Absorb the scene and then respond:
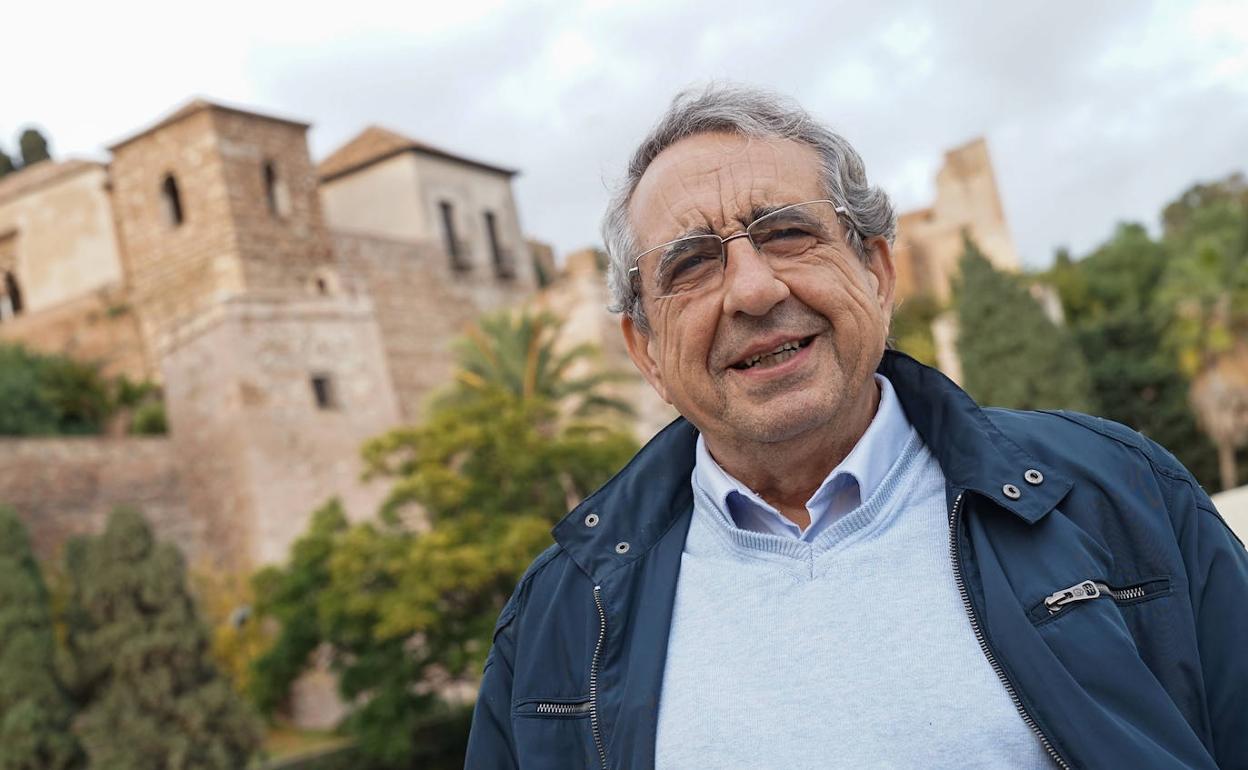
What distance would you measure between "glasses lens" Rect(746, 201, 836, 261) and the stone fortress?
1924 cm

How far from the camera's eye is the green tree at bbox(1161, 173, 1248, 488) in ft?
85.0

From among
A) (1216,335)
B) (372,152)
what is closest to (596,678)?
(1216,335)

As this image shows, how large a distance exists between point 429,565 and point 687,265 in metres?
14.5

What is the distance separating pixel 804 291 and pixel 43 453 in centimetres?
2186

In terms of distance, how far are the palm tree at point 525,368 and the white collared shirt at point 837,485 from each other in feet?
58.5

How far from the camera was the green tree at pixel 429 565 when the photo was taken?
16.3 m

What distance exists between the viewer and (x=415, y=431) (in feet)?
56.1

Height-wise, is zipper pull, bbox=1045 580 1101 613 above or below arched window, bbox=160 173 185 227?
below

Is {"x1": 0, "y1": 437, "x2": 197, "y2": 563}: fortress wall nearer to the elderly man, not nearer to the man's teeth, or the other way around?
the elderly man

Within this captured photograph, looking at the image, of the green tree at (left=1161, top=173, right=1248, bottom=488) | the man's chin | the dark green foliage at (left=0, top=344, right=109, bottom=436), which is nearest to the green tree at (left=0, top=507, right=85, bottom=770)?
the dark green foliage at (left=0, top=344, right=109, bottom=436)

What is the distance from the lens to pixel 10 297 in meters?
30.2

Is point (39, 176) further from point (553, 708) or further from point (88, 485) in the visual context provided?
point (553, 708)

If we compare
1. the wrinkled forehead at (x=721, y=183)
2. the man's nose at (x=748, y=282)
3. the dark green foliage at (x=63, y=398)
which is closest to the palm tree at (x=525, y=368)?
the dark green foliage at (x=63, y=398)

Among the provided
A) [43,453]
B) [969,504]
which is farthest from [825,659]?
[43,453]
